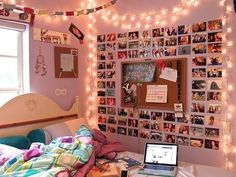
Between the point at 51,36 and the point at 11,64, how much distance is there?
0.48 metres

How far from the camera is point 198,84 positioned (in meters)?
2.38

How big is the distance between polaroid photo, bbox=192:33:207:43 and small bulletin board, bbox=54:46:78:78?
1.28m

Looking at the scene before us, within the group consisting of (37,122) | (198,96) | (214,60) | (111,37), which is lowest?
(37,122)

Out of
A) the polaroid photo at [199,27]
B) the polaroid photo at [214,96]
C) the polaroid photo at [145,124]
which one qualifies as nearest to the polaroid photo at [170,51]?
the polaroid photo at [199,27]

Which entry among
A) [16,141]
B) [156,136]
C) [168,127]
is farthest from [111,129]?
[16,141]

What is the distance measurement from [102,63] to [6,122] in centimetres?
125

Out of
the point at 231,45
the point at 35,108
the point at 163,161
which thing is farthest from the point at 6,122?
the point at 231,45

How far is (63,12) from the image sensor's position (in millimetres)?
2562

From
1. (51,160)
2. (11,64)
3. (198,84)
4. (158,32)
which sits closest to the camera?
(51,160)

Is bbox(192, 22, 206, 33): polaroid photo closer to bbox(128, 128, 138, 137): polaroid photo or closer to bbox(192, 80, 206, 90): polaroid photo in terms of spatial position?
bbox(192, 80, 206, 90): polaroid photo

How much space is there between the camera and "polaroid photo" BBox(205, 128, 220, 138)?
2.30m

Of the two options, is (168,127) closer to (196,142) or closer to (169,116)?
(169,116)

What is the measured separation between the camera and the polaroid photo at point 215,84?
7.45ft

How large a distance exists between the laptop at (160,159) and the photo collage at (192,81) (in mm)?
560
